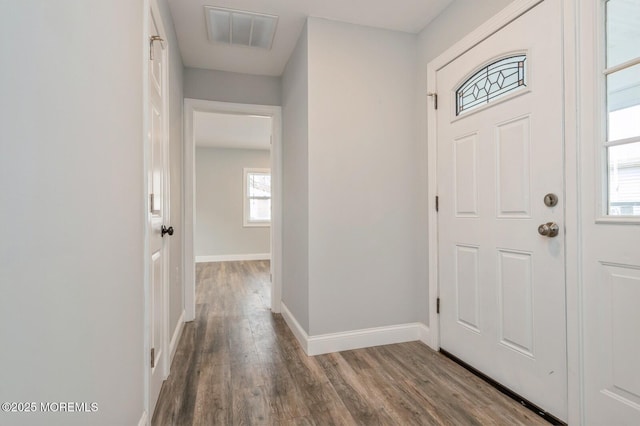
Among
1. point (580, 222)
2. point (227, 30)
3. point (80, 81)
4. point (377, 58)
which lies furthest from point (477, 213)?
point (227, 30)

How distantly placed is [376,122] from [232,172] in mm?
5393

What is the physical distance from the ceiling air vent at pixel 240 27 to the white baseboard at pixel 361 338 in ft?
7.84

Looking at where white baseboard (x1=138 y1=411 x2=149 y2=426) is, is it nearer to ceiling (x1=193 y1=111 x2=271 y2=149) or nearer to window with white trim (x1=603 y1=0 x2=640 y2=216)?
window with white trim (x1=603 y1=0 x2=640 y2=216)

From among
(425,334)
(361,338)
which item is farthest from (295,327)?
(425,334)

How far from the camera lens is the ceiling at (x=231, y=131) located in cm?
503

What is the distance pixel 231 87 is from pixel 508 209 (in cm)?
278

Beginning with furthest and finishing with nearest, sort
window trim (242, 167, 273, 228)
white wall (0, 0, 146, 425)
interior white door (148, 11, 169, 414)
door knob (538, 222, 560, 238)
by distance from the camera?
window trim (242, 167, 273, 228) → interior white door (148, 11, 169, 414) → door knob (538, 222, 560, 238) → white wall (0, 0, 146, 425)

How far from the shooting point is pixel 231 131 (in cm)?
579

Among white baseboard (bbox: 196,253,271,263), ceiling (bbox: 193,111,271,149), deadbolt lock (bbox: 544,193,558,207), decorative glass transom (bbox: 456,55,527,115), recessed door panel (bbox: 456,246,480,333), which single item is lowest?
white baseboard (bbox: 196,253,271,263)

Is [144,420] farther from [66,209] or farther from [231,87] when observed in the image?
[231,87]

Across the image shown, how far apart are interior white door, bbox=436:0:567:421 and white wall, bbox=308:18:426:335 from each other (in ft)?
1.10

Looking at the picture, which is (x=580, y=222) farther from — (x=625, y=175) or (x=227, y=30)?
(x=227, y=30)

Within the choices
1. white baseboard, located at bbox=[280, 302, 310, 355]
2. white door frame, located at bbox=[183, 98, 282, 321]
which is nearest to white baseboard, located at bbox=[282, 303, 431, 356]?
white baseboard, located at bbox=[280, 302, 310, 355]

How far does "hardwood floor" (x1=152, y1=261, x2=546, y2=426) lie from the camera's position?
165cm
